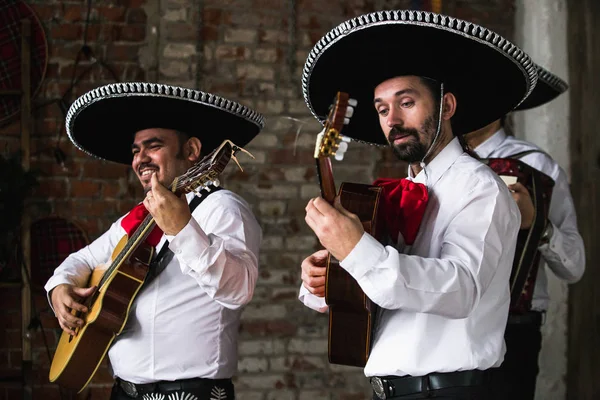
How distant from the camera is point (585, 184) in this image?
12.9ft

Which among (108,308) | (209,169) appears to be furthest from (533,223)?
(108,308)

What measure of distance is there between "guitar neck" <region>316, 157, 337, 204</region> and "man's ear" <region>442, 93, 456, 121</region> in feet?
1.48

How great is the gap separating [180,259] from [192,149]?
66 centimetres

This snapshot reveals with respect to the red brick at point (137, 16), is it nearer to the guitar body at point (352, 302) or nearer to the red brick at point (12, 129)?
the red brick at point (12, 129)

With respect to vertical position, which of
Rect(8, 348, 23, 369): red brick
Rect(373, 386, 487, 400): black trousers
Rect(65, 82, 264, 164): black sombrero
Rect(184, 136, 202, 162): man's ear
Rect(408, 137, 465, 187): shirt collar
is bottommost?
Rect(8, 348, 23, 369): red brick

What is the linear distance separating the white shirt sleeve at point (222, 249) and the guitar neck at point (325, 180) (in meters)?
0.57

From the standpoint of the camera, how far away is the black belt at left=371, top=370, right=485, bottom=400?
1898 mm

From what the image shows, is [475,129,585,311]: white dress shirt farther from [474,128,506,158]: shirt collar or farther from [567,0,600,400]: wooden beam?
[567,0,600,400]: wooden beam

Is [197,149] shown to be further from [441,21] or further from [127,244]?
[441,21]

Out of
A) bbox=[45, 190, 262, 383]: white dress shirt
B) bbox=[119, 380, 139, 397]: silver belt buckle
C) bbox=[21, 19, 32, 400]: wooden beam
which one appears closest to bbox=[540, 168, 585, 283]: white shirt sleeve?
bbox=[45, 190, 262, 383]: white dress shirt

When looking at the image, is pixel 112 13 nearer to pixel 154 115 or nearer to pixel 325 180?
pixel 154 115

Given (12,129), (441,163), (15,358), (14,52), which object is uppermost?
(14,52)

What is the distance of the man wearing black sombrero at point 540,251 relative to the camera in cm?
293

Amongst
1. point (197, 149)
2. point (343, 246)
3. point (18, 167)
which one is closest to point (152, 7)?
point (18, 167)
